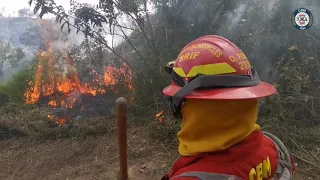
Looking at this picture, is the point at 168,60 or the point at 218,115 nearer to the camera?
the point at 218,115

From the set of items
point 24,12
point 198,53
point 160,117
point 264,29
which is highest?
point 24,12

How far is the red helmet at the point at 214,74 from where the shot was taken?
1.01 metres

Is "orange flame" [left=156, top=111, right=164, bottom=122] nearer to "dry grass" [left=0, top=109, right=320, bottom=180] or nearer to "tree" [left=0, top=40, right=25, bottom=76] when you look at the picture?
"dry grass" [left=0, top=109, right=320, bottom=180]

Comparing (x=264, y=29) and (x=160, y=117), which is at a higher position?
(x=264, y=29)

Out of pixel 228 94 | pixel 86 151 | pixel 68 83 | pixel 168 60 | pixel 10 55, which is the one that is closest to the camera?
pixel 228 94

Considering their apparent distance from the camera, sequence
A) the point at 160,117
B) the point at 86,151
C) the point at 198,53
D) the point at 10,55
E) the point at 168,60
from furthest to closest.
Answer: the point at 10,55 < the point at 168,60 < the point at 160,117 < the point at 86,151 < the point at 198,53

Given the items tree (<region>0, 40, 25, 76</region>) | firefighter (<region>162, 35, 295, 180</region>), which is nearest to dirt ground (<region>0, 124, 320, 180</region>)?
firefighter (<region>162, 35, 295, 180</region>)

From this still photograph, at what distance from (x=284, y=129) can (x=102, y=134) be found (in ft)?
Result: 10.3

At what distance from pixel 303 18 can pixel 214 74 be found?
16.2 feet

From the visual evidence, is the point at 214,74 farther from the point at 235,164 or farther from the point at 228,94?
the point at 235,164

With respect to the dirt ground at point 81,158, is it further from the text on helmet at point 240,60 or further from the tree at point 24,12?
the tree at point 24,12

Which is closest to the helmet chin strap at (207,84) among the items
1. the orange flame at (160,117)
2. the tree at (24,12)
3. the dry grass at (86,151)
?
the dry grass at (86,151)

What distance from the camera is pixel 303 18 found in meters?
5.18

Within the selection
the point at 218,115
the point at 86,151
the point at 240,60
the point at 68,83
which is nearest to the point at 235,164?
A: the point at 218,115
